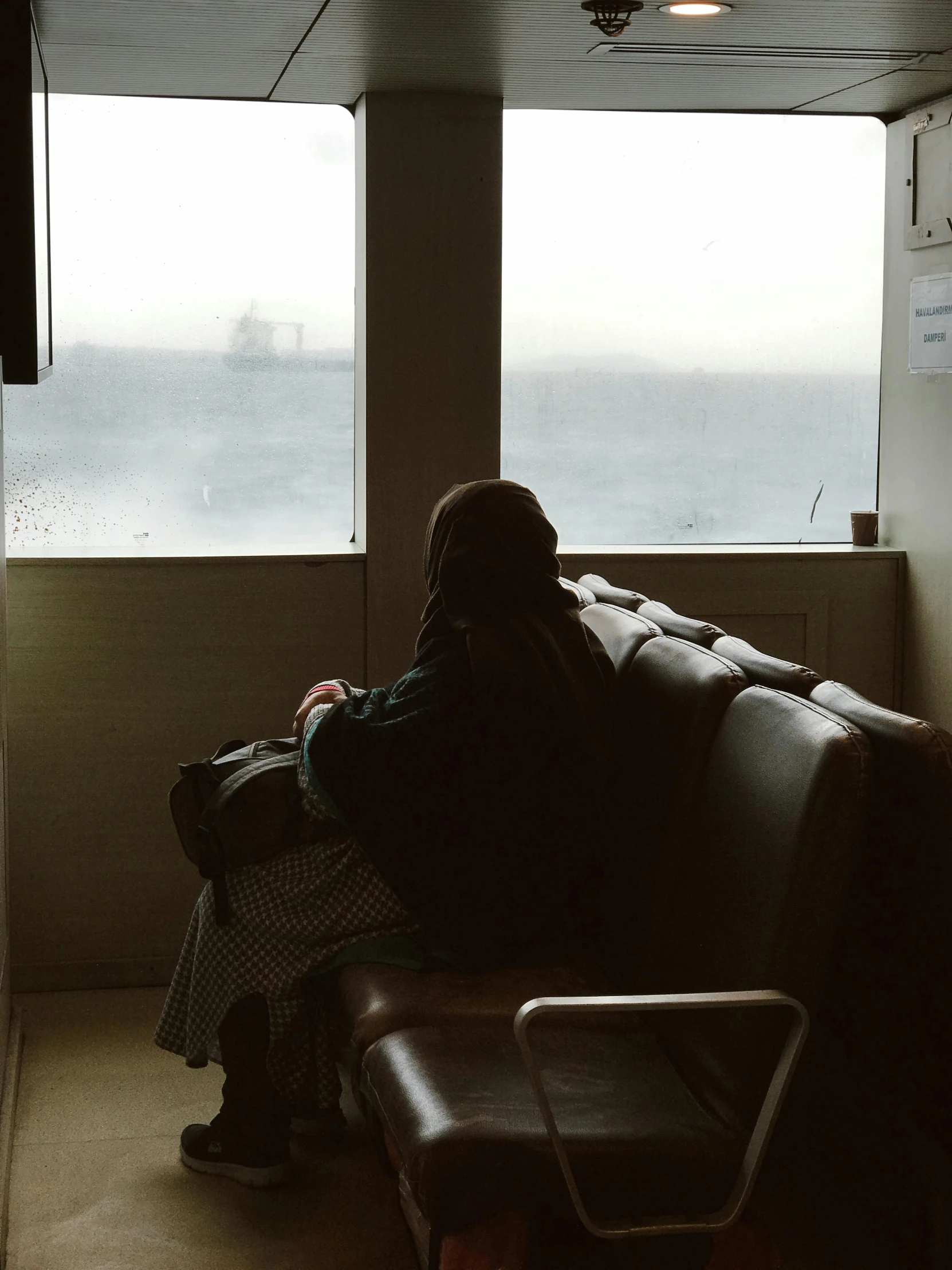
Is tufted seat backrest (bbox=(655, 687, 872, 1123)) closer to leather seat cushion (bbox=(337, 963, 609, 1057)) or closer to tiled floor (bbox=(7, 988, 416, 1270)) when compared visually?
leather seat cushion (bbox=(337, 963, 609, 1057))

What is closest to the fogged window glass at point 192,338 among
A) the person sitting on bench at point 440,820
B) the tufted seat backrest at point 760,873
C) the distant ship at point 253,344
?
the distant ship at point 253,344

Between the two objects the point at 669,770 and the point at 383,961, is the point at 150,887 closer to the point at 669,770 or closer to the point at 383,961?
the point at 383,961

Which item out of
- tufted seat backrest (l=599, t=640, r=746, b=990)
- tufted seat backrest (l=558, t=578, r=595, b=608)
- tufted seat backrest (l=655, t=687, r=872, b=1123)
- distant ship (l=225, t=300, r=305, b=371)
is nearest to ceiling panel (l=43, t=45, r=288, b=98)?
distant ship (l=225, t=300, r=305, b=371)

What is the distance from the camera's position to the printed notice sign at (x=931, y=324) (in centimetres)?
377

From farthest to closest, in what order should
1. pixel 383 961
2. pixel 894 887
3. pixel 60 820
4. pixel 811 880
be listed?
pixel 60 820 → pixel 383 961 → pixel 894 887 → pixel 811 880

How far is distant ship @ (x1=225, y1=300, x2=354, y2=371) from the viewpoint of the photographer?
3.82 m

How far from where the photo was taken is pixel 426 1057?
2045mm

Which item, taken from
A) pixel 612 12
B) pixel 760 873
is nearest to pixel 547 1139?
pixel 760 873

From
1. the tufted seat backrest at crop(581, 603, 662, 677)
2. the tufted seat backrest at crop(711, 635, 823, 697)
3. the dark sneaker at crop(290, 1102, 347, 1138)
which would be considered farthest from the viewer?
the dark sneaker at crop(290, 1102, 347, 1138)

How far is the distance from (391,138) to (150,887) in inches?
84.2

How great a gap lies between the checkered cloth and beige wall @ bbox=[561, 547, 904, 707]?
5.08ft

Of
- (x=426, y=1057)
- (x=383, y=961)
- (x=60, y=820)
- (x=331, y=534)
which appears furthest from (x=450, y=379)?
(x=426, y=1057)

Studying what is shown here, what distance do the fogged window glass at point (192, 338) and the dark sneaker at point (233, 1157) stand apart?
1.60 m

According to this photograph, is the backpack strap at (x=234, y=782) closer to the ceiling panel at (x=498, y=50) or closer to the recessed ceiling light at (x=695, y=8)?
the ceiling panel at (x=498, y=50)
